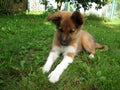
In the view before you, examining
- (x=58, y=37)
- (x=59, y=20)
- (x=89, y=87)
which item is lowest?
(x=89, y=87)

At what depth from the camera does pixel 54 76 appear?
4109 millimetres

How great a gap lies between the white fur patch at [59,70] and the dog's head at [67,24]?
0.32 meters

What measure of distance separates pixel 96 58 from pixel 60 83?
137 cm

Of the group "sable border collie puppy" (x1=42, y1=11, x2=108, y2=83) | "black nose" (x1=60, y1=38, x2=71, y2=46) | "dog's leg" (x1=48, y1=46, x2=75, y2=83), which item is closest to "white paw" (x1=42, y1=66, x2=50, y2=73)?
"sable border collie puppy" (x1=42, y1=11, x2=108, y2=83)

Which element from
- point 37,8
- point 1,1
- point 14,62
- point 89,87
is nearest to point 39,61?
point 14,62

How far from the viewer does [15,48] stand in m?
5.54

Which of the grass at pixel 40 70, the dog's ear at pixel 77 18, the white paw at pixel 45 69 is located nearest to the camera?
the grass at pixel 40 70

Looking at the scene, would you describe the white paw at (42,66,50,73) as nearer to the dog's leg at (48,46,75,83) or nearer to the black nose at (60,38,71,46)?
the dog's leg at (48,46,75,83)

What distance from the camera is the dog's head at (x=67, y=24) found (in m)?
4.44

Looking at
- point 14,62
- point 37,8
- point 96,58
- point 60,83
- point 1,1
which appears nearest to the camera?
point 60,83

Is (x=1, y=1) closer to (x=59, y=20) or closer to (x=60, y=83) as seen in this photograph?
(x=59, y=20)

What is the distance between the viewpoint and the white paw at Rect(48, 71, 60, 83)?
404cm

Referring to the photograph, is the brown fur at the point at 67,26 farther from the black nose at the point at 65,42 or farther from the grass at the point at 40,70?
the grass at the point at 40,70

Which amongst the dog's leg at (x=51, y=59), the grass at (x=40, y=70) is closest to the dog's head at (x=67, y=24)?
the dog's leg at (x=51, y=59)
